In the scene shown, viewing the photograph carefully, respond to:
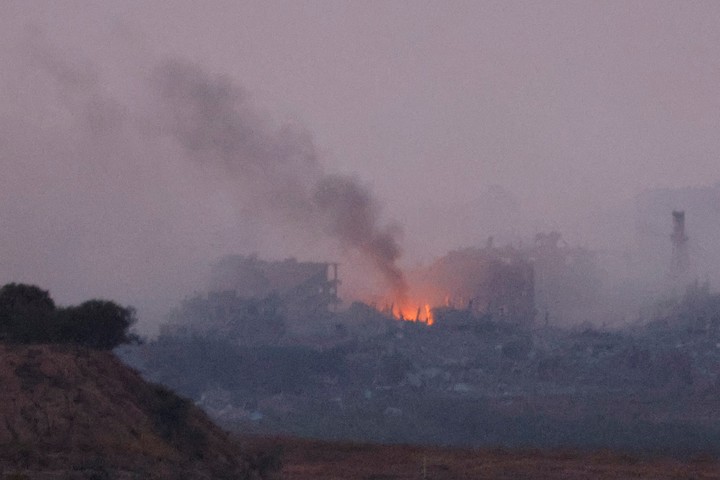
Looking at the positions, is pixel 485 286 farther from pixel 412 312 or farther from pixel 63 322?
pixel 63 322

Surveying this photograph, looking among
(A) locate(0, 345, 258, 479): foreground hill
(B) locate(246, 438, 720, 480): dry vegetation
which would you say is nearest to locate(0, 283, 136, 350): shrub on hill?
(A) locate(0, 345, 258, 479): foreground hill

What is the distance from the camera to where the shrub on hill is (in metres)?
40.1

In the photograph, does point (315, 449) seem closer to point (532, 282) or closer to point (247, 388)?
point (247, 388)

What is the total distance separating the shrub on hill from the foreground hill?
3274 millimetres

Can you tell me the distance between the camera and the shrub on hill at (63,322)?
4006 cm

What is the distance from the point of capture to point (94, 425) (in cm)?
3322

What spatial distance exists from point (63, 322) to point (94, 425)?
7.72 meters

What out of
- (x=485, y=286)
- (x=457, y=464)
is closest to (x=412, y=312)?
(x=485, y=286)

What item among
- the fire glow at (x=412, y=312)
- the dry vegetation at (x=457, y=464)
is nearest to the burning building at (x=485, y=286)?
the fire glow at (x=412, y=312)

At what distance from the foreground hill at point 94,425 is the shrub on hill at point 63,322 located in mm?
3274

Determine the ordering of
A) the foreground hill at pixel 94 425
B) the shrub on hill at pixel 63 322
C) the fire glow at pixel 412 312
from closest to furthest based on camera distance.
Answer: the foreground hill at pixel 94 425 < the shrub on hill at pixel 63 322 < the fire glow at pixel 412 312

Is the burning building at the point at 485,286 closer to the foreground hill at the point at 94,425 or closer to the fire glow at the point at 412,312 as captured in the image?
the fire glow at the point at 412,312

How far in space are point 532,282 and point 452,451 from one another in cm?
8191

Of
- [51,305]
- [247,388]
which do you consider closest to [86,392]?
[51,305]
